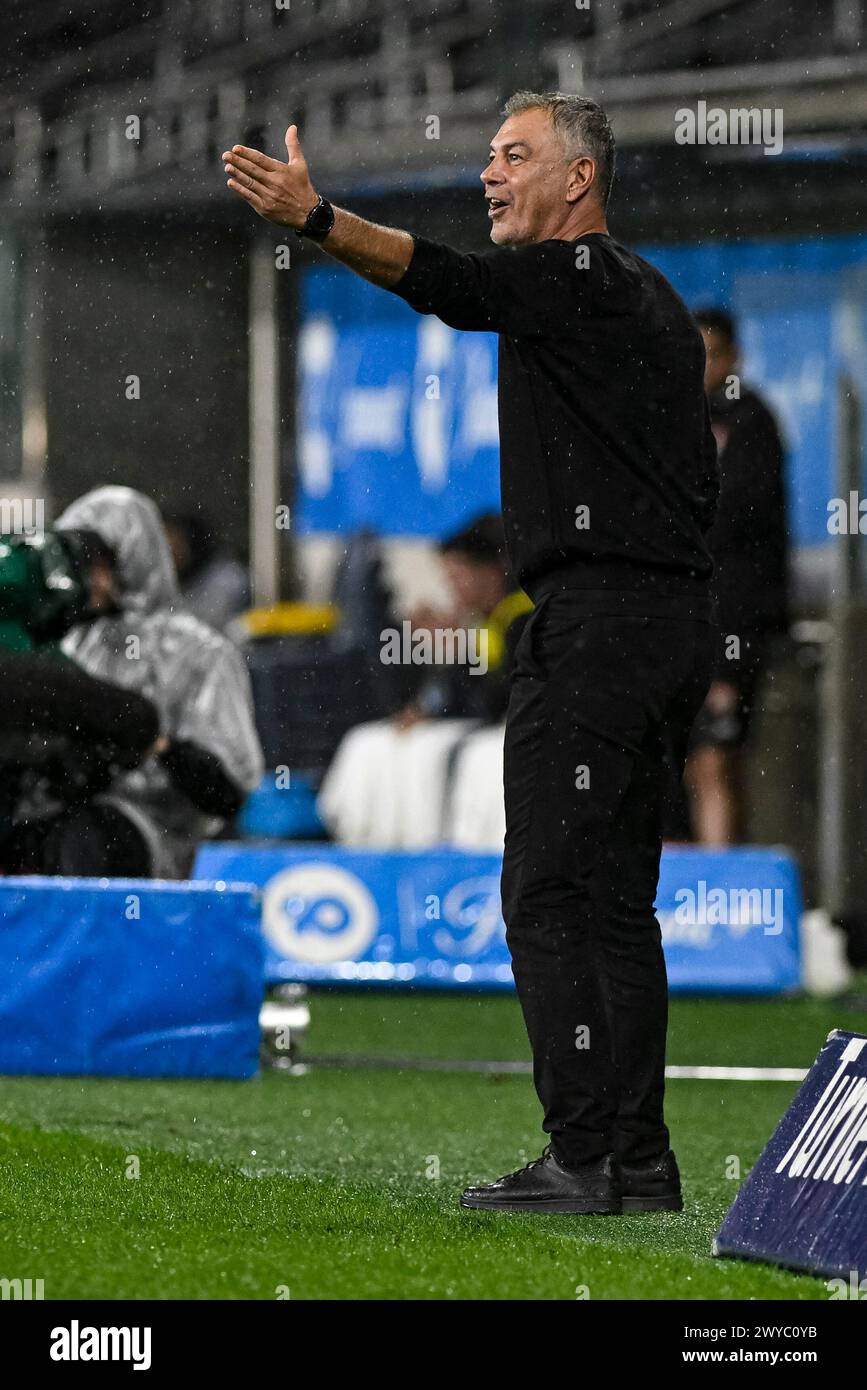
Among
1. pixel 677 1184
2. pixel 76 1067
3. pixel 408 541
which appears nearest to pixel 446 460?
pixel 408 541

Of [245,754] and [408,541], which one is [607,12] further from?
[245,754]

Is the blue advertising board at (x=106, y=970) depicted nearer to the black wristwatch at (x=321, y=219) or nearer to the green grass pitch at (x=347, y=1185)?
the green grass pitch at (x=347, y=1185)

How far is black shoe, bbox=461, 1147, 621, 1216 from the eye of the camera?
3828 mm

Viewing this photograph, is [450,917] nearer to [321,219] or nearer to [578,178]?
[578,178]

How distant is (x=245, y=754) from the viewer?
6133 mm

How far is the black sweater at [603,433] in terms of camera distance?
382 cm

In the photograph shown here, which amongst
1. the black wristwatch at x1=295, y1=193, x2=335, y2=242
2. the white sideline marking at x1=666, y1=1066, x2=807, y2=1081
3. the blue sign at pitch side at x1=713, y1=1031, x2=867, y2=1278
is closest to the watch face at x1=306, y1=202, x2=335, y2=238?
the black wristwatch at x1=295, y1=193, x2=335, y2=242

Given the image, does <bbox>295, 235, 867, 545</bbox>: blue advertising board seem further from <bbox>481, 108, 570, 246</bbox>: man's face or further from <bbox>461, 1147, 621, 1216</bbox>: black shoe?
<bbox>461, 1147, 621, 1216</bbox>: black shoe

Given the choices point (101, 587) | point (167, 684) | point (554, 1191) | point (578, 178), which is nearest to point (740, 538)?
point (167, 684)

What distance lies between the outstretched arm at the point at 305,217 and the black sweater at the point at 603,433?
24cm

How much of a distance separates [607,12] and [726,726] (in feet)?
14.3

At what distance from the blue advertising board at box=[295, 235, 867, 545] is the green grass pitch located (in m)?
3.80

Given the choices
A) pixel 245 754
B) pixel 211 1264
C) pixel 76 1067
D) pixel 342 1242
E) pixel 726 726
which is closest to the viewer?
pixel 211 1264

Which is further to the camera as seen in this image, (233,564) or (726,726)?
(233,564)
